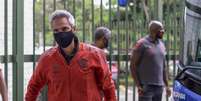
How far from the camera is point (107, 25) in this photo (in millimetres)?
7023

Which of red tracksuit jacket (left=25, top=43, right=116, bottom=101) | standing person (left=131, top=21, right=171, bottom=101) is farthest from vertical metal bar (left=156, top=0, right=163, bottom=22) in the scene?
red tracksuit jacket (left=25, top=43, right=116, bottom=101)

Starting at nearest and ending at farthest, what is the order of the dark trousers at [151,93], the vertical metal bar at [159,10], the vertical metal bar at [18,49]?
the vertical metal bar at [18,49] < the dark trousers at [151,93] < the vertical metal bar at [159,10]

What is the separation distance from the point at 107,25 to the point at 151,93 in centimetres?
111

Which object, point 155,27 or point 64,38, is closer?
point 64,38

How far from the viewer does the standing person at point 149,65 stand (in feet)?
22.4

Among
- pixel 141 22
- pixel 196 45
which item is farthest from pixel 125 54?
pixel 196 45

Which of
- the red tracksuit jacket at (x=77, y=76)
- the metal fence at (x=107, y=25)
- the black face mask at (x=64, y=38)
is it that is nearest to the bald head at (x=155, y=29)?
the metal fence at (x=107, y=25)

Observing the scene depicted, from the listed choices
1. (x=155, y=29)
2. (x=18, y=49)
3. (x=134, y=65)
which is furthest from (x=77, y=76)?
(x=155, y=29)

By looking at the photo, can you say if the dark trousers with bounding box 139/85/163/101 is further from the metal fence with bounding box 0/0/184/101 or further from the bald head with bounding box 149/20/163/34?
the bald head with bounding box 149/20/163/34

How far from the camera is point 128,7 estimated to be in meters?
7.30

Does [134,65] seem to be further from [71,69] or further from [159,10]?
[71,69]

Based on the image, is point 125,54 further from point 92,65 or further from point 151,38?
point 92,65

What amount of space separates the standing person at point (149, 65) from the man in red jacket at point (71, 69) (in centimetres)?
262

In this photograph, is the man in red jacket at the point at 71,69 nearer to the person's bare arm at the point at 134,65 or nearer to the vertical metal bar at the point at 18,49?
the vertical metal bar at the point at 18,49
